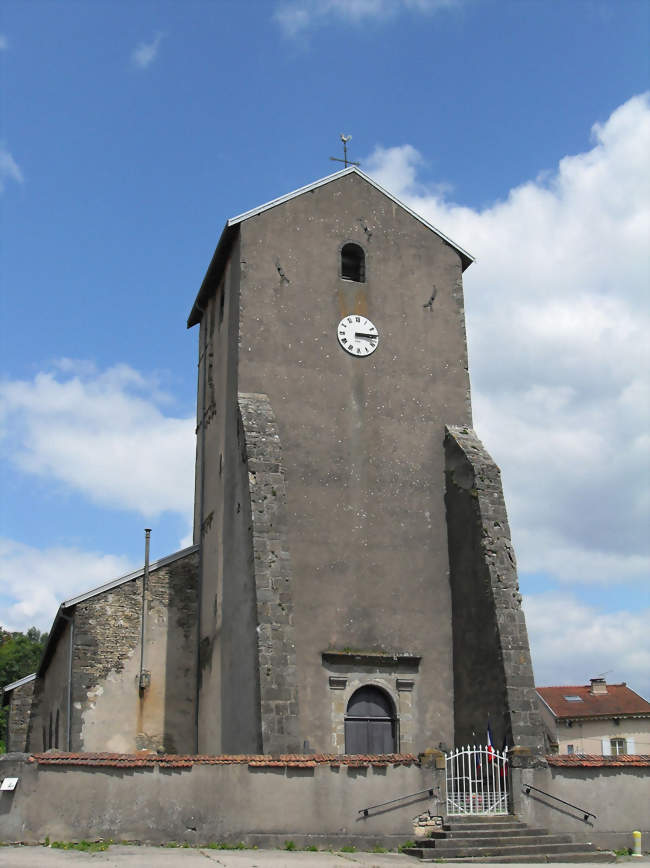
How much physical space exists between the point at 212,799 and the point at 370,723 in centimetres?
558

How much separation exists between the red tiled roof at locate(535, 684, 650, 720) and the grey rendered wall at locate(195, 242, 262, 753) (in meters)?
22.0

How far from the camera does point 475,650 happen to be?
18.0 metres

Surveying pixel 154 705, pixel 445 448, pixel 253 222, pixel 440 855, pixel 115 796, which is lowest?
pixel 440 855

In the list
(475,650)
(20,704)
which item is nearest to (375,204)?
(475,650)

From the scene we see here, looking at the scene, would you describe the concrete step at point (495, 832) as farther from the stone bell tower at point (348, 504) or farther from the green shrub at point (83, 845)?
the green shrub at point (83, 845)

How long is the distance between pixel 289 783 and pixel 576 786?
486cm

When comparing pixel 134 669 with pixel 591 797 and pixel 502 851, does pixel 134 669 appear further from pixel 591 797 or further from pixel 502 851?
pixel 591 797

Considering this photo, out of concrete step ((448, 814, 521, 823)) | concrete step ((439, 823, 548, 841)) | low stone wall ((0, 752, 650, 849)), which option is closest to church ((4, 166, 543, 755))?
low stone wall ((0, 752, 650, 849))

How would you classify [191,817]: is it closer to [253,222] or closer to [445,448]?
[445,448]

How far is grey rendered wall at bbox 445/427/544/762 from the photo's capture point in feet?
54.9

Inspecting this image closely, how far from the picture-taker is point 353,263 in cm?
2169

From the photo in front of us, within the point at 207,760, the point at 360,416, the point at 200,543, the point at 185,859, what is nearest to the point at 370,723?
the point at 207,760

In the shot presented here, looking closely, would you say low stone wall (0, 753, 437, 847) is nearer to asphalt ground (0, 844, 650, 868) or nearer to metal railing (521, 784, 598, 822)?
asphalt ground (0, 844, 650, 868)

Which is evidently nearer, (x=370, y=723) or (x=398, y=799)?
(x=398, y=799)
